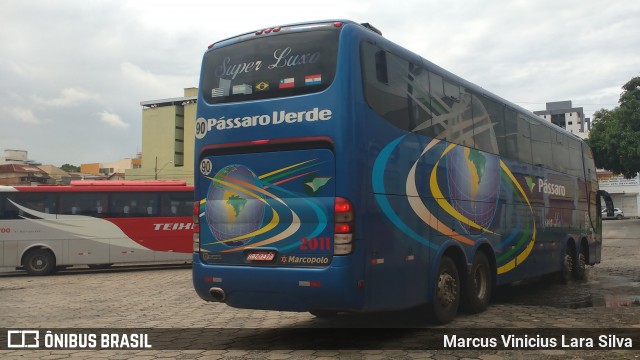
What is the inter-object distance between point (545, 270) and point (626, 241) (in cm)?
1868

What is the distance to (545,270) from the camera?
11.4 m

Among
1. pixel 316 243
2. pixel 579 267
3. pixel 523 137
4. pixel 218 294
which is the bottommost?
pixel 579 267

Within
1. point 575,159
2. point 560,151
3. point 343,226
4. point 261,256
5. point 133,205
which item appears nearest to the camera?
point 343,226

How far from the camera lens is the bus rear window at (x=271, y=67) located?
630 centimetres

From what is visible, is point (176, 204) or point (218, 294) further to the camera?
point (176, 204)

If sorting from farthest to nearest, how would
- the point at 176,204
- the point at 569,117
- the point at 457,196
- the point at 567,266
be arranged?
the point at 569,117
the point at 176,204
the point at 567,266
the point at 457,196

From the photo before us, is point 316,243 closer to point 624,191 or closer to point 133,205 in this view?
point 133,205

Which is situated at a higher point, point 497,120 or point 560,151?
point 497,120

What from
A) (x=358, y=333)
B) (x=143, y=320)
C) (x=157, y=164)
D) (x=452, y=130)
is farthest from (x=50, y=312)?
(x=157, y=164)

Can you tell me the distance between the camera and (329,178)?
6047mm

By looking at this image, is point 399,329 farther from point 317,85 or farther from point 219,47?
point 219,47

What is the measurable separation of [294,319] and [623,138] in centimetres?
3656

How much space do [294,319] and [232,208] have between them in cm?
262

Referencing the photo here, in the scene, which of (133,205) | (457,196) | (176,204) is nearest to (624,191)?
(176,204)
